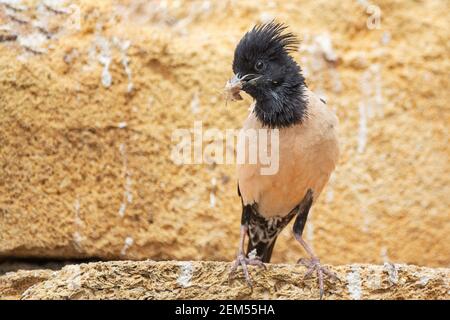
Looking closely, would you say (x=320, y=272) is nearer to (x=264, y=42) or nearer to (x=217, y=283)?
(x=217, y=283)

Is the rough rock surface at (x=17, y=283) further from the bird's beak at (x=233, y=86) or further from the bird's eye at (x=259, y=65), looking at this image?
the bird's eye at (x=259, y=65)

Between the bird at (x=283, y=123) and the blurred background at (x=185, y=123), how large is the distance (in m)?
0.89

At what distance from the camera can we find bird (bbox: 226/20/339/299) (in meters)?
5.30

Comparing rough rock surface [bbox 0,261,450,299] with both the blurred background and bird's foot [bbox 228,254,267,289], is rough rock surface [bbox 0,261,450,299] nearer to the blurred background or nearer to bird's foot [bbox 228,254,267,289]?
bird's foot [bbox 228,254,267,289]

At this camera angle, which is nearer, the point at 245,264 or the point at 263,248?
the point at 245,264

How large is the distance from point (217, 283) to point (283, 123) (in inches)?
50.5

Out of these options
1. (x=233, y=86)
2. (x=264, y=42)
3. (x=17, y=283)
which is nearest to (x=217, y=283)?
(x=233, y=86)

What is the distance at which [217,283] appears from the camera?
456 centimetres

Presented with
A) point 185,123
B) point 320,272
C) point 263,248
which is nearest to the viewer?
point 320,272

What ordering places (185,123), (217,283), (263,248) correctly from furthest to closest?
(185,123)
(263,248)
(217,283)

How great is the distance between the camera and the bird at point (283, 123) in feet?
17.4

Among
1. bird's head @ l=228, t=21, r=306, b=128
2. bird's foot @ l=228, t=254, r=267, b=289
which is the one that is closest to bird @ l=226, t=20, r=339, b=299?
bird's head @ l=228, t=21, r=306, b=128

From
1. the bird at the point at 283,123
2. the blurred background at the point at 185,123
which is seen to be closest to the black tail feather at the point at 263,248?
the blurred background at the point at 185,123

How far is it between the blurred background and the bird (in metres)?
0.89
